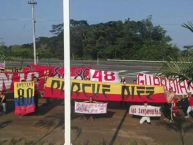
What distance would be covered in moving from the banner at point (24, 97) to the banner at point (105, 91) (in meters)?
0.97

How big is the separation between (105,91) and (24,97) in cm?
392

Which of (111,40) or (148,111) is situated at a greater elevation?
(111,40)

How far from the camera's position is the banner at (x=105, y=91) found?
46.7 feet

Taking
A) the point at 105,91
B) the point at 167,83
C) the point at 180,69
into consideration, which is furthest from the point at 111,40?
the point at 180,69

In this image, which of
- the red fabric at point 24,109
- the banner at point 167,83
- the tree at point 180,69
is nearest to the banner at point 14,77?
the red fabric at point 24,109

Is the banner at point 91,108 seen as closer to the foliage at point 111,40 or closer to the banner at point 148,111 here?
the banner at point 148,111

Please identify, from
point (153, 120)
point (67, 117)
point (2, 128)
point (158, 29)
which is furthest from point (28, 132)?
point (158, 29)

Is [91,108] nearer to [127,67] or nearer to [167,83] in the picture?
[167,83]

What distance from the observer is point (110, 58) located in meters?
62.8

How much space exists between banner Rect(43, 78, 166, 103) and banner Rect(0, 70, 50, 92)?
239cm

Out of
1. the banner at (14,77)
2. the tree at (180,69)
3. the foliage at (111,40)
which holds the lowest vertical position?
the banner at (14,77)

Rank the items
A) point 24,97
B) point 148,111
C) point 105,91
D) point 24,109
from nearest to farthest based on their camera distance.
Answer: point 148,111 < point 24,109 < point 24,97 < point 105,91

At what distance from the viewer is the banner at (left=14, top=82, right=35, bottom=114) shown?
43.6 ft

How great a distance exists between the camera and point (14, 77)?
15750 mm
